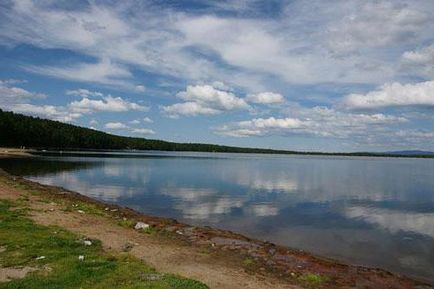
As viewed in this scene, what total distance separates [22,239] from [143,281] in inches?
246

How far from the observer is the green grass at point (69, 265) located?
11820 mm

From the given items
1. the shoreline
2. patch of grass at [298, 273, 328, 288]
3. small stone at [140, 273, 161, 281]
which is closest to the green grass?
small stone at [140, 273, 161, 281]

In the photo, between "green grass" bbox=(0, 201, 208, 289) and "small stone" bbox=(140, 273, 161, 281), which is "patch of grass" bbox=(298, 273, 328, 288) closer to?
"green grass" bbox=(0, 201, 208, 289)

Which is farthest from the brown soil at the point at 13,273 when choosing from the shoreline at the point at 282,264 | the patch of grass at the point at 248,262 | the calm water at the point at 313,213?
the calm water at the point at 313,213

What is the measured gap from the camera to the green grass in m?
11.8

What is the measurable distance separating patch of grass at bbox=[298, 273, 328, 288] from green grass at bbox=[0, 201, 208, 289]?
14.1ft

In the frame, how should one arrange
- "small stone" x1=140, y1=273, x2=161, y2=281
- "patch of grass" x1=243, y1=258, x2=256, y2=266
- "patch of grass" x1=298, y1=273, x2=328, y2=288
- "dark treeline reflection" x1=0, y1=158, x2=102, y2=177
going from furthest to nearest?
"dark treeline reflection" x1=0, y1=158, x2=102, y2=177 < "patch of grass" x1=243, y1=258, x2=256, y2=266 < "patch of grass" x1=298, y1=273, x2=328, y2=288 < "small stone" x1=140, y1=273, x2=161, y2=281

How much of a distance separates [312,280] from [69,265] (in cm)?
811

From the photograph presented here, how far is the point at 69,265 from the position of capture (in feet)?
43.6

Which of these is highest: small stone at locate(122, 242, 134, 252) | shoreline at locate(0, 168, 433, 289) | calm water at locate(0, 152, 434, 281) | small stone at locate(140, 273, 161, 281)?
small stone at locate(140, 273, 161, 281)

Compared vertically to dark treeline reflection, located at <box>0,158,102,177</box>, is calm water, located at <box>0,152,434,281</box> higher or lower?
lower

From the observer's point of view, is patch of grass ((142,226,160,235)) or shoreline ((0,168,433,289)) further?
patch of grass ((142,226,160,235))

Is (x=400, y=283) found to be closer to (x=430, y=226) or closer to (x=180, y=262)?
(x=180, y=262)

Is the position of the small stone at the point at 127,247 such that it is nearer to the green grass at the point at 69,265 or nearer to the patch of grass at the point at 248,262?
the green grass at the point at 69,265
